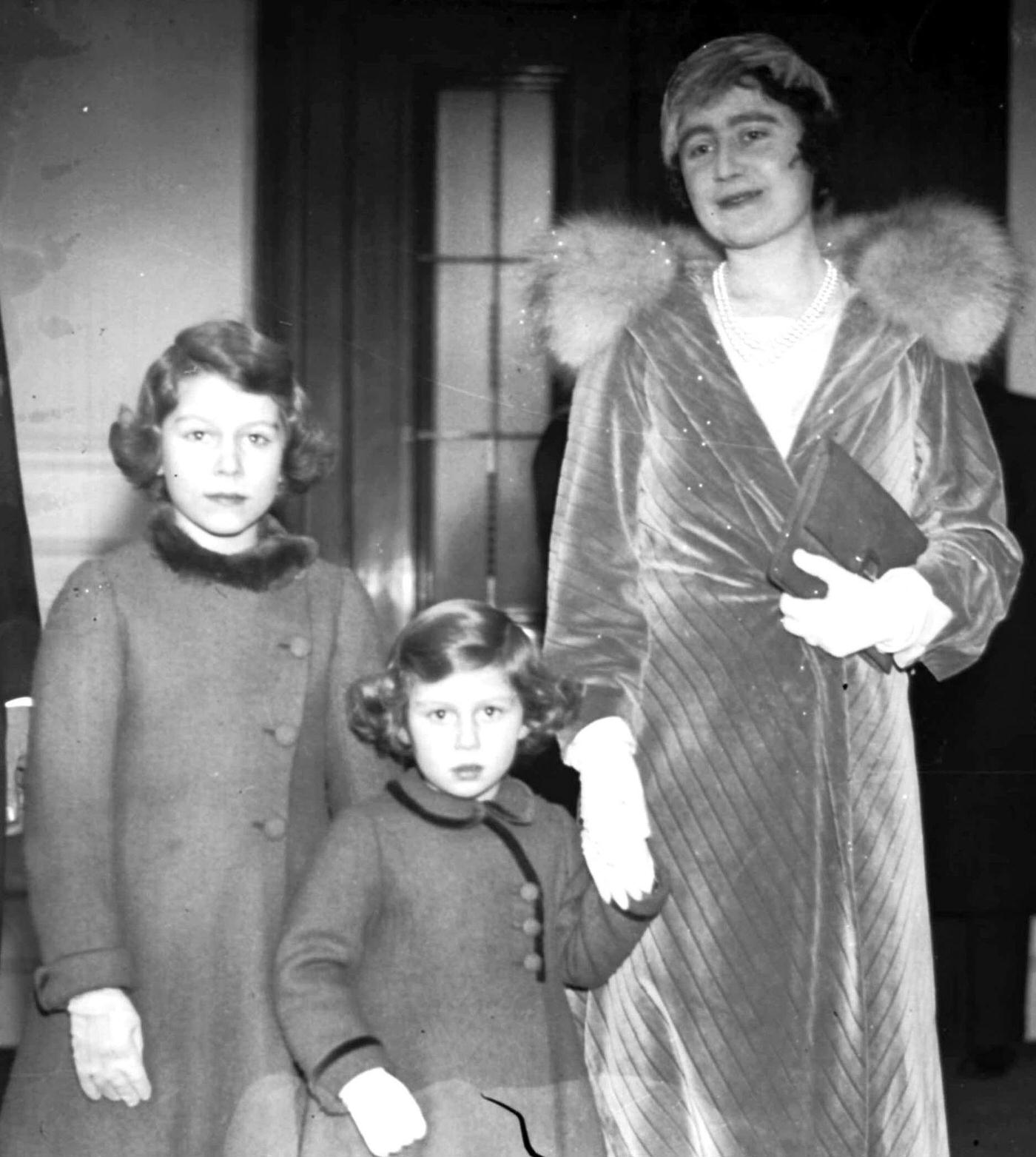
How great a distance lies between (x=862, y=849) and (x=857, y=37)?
1.34m

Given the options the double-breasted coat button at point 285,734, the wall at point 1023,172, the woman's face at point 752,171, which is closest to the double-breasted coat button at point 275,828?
the double-breasted coat button at point 285,734

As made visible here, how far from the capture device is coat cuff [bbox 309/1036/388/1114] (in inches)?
78.7

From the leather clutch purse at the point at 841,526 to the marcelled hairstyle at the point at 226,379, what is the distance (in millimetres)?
707

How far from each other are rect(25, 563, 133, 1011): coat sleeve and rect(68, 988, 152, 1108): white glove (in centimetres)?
2

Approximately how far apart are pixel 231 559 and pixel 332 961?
579mm

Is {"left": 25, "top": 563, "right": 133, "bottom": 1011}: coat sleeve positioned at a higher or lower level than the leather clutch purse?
lower

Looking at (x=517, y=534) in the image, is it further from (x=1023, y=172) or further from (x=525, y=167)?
(x=1023, y=172)

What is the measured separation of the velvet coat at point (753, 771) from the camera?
231cm

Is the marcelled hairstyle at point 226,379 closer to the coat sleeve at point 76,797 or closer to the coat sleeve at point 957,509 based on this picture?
the coat sleeve at point 76,797

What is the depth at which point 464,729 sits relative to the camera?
6.99ft

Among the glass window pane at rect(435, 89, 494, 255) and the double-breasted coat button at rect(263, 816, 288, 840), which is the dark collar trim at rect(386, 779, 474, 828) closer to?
the double-breasted coat button at rect(263, 816, 288, 840)

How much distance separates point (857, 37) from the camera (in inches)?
103

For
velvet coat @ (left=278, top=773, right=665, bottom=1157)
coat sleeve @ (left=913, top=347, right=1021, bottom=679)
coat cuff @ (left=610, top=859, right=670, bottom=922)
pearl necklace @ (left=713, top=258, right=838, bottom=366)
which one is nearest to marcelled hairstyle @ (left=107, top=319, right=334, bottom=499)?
velvet coat @ (left=278, top=773, right=665, bottom=1157)

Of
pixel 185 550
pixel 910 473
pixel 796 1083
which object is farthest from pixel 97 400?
pixel 796 1083
